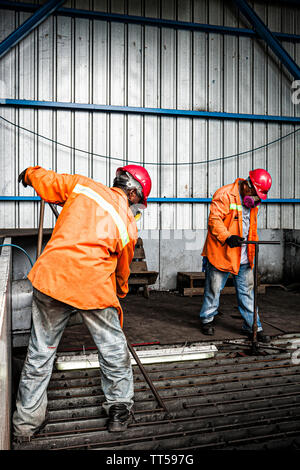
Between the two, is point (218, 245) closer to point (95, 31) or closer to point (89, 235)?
point (89, 235)

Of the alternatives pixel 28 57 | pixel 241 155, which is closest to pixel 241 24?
pixel 241 155

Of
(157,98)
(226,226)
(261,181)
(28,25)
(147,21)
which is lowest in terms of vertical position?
(226,226)

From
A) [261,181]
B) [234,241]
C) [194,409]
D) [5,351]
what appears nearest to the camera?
[5,351]

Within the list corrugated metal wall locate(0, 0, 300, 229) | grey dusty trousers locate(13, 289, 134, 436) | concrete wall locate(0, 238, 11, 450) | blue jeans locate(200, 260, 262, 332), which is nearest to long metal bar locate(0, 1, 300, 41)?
corrugated metal wall locate(0, 0, 300, 229)

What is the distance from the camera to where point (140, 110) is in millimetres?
7426

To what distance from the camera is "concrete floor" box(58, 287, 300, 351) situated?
14.4 feet

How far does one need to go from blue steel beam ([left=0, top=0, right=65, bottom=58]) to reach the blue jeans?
16.7ft

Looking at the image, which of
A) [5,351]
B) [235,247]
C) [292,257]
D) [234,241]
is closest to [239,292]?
[235,247]

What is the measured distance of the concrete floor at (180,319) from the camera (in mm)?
4375

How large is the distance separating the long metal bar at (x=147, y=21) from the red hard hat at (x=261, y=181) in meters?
4.67

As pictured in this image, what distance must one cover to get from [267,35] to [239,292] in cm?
564

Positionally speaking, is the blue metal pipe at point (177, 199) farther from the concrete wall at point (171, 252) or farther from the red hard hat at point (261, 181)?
the red hard hat at point (261, 181)

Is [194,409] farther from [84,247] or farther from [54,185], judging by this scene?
[54,185]

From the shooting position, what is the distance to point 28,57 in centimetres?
700
